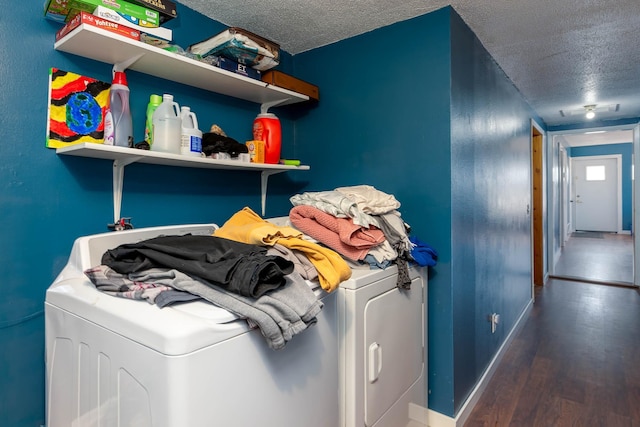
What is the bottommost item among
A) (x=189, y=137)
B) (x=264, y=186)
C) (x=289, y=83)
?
(x=264, y=186)

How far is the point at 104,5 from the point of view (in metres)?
1.24

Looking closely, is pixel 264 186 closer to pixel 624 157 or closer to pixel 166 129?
pixel 166 129

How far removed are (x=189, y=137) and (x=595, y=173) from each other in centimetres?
1113

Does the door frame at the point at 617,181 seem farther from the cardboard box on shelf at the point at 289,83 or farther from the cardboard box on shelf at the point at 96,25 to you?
the cardboard box on shelf at the point at 96,25

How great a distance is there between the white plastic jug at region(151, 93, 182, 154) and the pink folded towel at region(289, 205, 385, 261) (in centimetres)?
61

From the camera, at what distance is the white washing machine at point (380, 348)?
1.35m

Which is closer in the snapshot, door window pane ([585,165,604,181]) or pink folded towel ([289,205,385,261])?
pink folded towel ([289,205,385,261])

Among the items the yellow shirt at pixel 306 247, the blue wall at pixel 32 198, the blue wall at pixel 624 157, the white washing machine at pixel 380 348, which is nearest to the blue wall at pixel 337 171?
the blue wall at pixel 32 198

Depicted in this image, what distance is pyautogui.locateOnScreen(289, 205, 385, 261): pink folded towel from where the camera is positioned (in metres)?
1.51

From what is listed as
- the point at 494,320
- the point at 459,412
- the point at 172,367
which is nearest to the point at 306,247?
the point at 172,367

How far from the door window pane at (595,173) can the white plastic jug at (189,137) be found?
11.1 meters

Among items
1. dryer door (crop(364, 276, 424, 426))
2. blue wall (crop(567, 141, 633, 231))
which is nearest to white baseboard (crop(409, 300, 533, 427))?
dryer door (crop(364, 276, 424, 426))

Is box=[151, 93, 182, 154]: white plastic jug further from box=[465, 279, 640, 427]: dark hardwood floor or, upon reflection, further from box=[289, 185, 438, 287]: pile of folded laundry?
box=[465, 279, 640, 427]: dark hardwood floor

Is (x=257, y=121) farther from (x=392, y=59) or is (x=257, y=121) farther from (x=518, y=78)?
(x=518, y=78)
